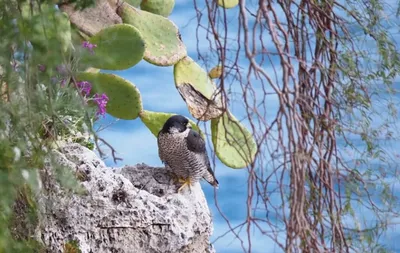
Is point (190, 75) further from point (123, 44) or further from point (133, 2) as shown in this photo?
point (133, 2)

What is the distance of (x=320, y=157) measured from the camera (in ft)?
4.95

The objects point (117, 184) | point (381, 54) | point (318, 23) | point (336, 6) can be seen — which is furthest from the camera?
point (117, 184)

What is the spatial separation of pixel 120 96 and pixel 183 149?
55 cm

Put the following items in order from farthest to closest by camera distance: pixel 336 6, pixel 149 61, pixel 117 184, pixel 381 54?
pixel 149 61, pixel 117 184, pixel 381 54, pixel 336 6

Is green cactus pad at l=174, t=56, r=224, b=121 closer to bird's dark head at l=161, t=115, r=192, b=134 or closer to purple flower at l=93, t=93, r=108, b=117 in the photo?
bird's dark head at l=161, t=115, r=192, b=134

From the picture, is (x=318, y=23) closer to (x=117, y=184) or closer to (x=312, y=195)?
(x=312, y=195)

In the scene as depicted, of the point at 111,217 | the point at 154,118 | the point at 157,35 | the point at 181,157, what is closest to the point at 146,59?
the point at 157,35

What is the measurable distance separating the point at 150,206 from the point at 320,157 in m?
1.18

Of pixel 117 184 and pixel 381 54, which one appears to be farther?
pixel 117 184

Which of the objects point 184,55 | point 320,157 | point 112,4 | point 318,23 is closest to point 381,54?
point 318,23

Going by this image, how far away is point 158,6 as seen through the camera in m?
3.89

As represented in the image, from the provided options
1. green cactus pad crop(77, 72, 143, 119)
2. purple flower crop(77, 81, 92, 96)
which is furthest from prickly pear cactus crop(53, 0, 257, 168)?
purple flower crop(77, 81, 92, 96)

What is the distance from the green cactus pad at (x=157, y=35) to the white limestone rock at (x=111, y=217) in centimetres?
90

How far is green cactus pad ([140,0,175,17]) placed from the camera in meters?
3.88
